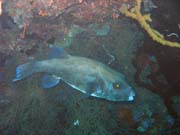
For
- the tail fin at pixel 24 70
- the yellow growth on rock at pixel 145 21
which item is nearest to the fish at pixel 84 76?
the tail fin at pixel 24 70

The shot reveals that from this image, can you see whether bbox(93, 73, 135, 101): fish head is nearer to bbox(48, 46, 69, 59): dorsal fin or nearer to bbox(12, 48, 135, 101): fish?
bbox(12, 48, 135, 101): fish

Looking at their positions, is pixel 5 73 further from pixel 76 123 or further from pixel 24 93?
pixel 76 123

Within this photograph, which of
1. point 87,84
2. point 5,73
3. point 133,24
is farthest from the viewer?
point 133,24

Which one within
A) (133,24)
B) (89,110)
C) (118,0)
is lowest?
(89,110)

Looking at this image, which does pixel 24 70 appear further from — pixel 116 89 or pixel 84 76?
pixel 116 89

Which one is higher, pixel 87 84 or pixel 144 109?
pixel 87 84

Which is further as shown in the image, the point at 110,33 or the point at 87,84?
the point at 110,33

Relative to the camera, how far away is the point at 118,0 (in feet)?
18.2

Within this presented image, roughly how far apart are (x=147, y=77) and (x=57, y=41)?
2.10 meters

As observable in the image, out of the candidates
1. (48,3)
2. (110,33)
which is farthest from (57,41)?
(110,33)

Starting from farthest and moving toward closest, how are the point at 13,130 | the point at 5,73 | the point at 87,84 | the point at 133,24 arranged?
the point at 133,24
the point at 5,73
the point at 13,130
the point at 87,84

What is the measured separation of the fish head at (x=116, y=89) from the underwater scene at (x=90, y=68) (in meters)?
0.02

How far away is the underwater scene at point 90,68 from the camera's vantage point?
4758mm

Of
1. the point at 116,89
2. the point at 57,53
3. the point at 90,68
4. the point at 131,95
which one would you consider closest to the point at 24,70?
the point at 57,53
